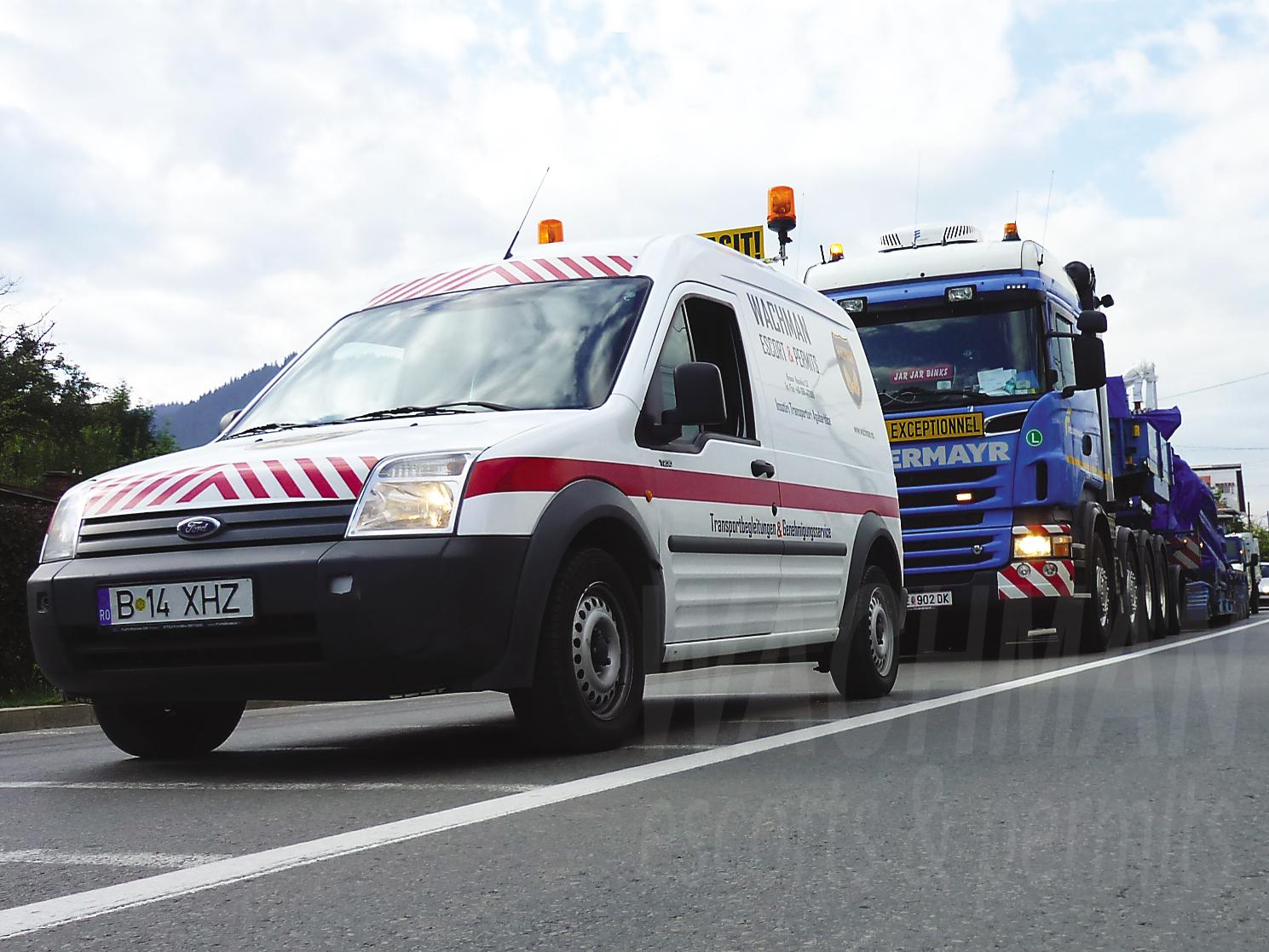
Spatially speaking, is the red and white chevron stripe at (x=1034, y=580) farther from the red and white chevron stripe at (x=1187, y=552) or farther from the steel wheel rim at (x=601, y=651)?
the red and white chevron stripe at (x=1187, y=552)

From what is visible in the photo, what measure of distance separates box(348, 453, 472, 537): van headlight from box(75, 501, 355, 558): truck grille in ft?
0.23

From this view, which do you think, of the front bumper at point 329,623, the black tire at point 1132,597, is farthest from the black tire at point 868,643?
the black tire at point 1132,597

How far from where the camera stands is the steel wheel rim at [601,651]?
6020mm

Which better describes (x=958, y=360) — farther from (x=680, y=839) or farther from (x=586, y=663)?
(x=680, y=839)

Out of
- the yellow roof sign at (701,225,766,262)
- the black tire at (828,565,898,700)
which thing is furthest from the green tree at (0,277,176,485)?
the black tire at (828,565,898,700)

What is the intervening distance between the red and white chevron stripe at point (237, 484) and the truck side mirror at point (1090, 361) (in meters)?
9.13

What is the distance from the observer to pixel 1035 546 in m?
13.0

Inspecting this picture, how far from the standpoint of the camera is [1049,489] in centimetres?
1302

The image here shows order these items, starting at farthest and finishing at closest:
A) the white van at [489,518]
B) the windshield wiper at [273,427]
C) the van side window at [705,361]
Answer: the van side window at [705,361], the windshield wiper at [273,427], the white van at [489,518]

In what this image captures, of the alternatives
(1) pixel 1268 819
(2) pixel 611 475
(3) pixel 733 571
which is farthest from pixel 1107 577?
(1) pixel 1268 819

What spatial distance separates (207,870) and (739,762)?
235 cm

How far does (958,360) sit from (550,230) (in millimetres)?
4821

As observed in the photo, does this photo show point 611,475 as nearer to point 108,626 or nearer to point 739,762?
point 739,762

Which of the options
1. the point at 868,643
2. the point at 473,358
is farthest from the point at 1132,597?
the point at 473,358
